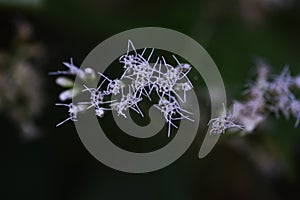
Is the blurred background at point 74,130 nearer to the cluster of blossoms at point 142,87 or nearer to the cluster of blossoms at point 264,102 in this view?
the cluster of blossoms at point 264,102

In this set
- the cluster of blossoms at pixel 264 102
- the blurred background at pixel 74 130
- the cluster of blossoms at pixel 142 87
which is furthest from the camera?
the blurred background at pixel 74 130

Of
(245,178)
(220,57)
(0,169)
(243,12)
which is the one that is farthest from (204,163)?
(0,169)

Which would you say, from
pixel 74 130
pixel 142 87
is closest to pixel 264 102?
pixel 142 87

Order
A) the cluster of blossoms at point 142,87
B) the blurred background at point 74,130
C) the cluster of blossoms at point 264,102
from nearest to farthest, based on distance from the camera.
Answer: the cluster of blossoms at point 142,87, the cluster of blossoms at point 264,102, the blurred background at point 74,130

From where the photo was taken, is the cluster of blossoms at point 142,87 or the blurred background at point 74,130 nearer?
the cluster of blossoms at point 142,87

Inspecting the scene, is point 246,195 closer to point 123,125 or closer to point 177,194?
point 177,194

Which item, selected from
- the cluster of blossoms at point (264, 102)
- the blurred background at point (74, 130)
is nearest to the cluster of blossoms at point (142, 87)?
the cluster of blossoms at point (264, 102)

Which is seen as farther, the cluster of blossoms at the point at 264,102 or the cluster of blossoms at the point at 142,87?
the cluster of blossoms at the point at 264,102

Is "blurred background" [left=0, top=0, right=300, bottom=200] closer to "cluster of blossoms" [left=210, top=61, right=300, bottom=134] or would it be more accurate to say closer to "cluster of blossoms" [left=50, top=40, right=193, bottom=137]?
"cluster of blossoms" [left=210, top=61, right=300, bottom=134]

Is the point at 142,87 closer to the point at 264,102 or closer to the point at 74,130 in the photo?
the point at 264,102
